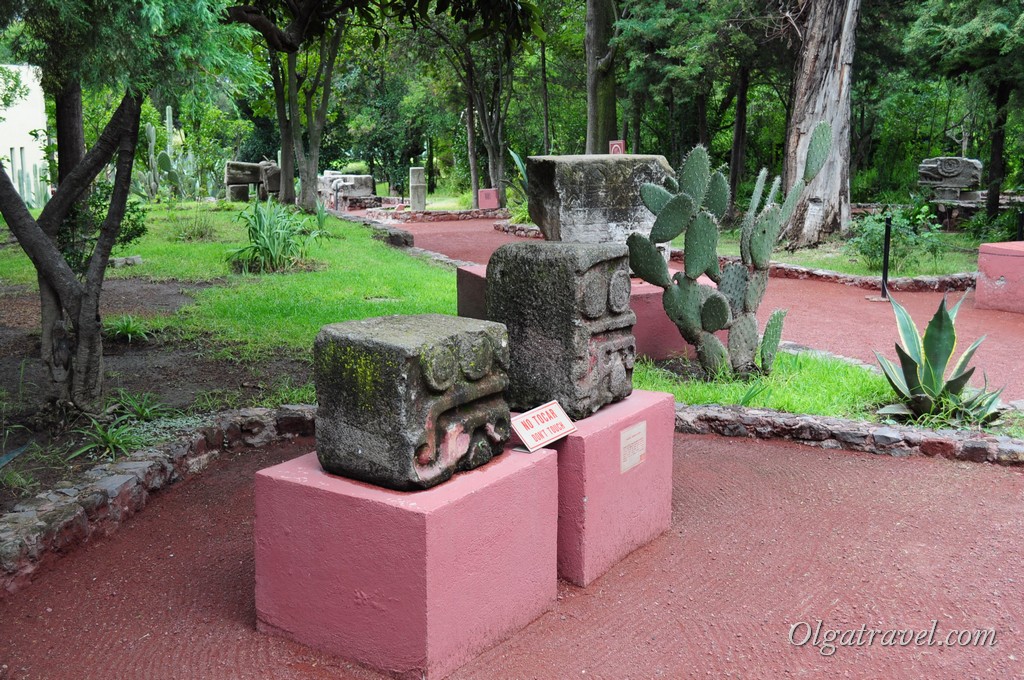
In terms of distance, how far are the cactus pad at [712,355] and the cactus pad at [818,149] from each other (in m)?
1.14

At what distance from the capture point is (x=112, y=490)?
3779 millimetres

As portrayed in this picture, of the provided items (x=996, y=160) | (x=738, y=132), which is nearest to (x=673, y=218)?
(x=996, y=160)

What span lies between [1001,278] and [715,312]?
4690 millimetres

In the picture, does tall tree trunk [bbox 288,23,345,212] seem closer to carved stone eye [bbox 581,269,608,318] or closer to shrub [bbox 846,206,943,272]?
shrub [bbox 846,206,943,272]

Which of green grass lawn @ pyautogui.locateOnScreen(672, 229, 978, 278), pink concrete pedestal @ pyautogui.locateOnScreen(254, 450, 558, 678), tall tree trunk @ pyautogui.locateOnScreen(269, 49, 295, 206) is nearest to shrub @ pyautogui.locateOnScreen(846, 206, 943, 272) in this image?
green grass lawn @ pyautogui.locateOnScreen(672, 229, 978, 278)

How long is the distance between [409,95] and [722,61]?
54.6 ft

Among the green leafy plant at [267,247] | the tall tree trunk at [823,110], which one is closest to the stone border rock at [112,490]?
the green leafy plant at [267,247]

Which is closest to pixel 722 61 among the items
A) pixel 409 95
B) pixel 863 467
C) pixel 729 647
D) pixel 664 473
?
pixel 863 467

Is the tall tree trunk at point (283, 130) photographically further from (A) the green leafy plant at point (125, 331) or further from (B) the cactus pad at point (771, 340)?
(B) the cactus pad at point (771, 340)

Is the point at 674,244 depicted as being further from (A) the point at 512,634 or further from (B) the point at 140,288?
(A) the point at 512,634

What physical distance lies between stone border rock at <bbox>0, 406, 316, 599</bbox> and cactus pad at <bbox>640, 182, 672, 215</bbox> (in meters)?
2.42

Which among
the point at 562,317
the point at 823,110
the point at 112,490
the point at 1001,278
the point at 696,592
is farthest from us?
the point at 823,110

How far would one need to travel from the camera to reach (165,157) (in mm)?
16719

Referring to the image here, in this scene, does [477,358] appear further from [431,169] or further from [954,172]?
[431,169]
